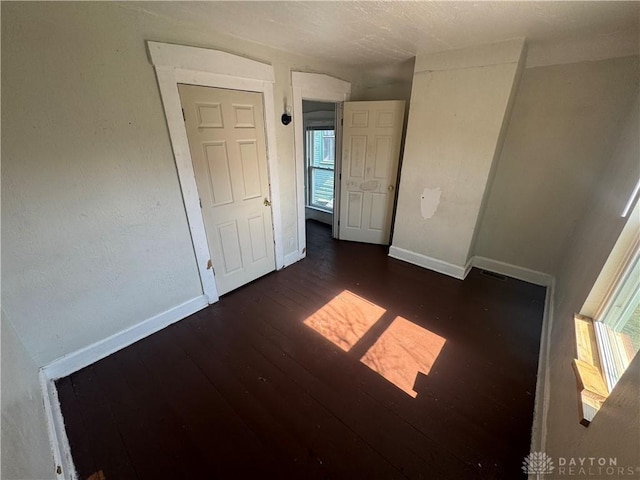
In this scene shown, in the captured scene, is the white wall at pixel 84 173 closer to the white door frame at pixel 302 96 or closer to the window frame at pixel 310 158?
the white door frame at pixel 302 96

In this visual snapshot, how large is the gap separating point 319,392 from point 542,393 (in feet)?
4.42

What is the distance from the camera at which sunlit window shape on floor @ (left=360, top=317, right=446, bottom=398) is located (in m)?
1.77

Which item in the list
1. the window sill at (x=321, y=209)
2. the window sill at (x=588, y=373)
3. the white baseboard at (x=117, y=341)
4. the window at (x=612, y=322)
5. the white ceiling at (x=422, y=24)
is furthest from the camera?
the window sill at (x=321, y=209)

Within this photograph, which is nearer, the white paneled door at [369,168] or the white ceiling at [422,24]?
the white ceiling at [422,24]

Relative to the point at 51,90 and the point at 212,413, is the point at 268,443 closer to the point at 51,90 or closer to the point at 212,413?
the point at 212,413

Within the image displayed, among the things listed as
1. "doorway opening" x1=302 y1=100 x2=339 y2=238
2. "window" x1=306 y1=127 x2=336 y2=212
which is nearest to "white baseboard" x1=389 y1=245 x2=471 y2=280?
"doorway opening" x1=302 y1=100 x2=339 y2=238

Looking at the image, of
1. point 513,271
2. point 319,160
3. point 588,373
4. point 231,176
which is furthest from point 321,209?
point 588,373

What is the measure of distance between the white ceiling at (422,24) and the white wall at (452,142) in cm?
19

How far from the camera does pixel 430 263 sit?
3090mm

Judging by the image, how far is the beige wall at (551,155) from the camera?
7.07ft

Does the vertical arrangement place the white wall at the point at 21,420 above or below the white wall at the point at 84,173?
below

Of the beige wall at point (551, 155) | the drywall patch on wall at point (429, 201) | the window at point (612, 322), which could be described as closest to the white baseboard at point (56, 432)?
the window at point (612, 322)

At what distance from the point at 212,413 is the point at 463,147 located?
2.96 metres

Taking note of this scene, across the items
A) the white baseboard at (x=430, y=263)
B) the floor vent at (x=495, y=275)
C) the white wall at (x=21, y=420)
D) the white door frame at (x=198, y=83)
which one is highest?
the white door frame at (x=198, y=83)
